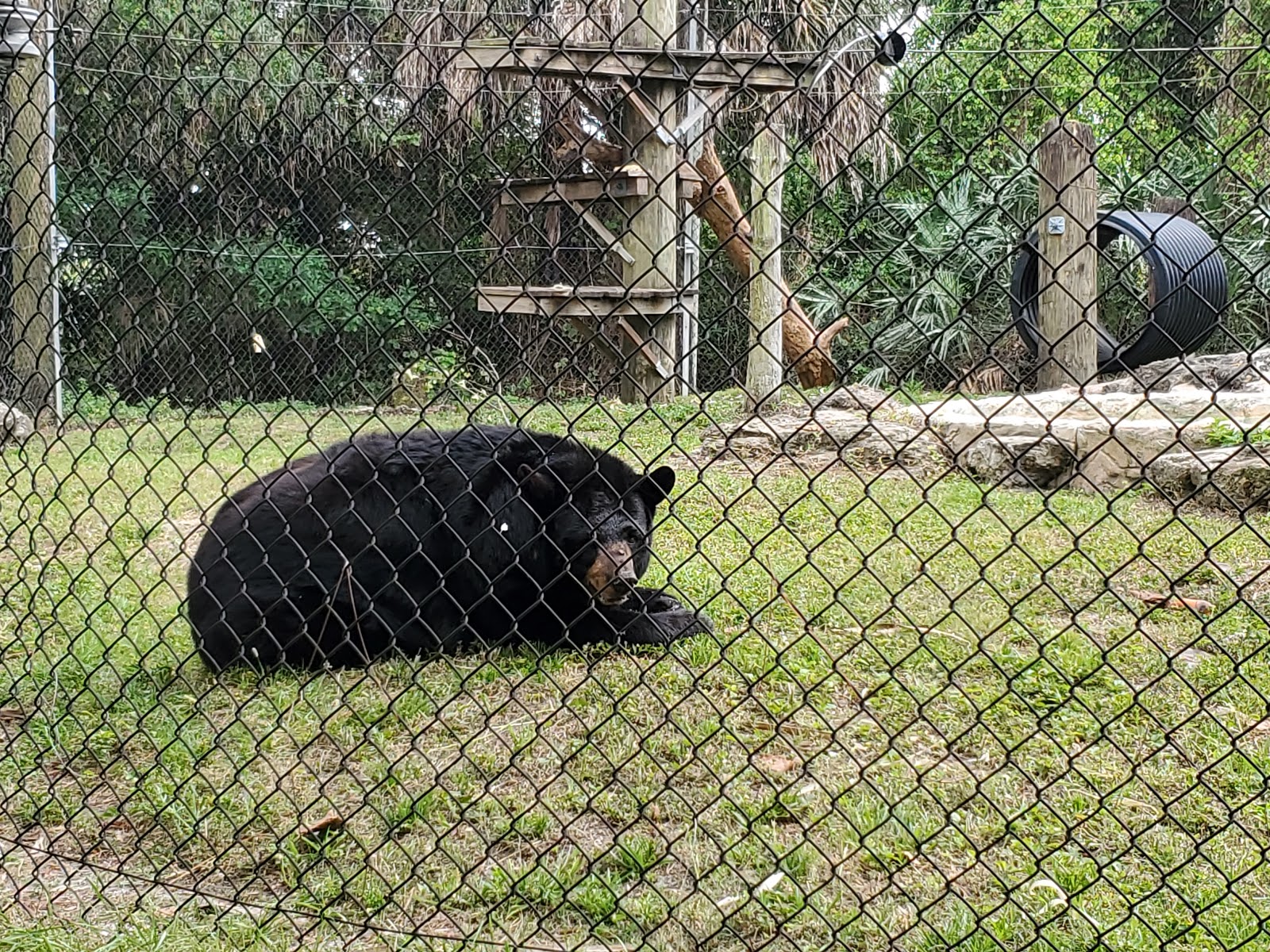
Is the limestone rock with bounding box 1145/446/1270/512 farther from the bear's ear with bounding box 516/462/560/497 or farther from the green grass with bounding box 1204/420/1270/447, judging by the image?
the bear's ear with bounding box 516/462/560/497

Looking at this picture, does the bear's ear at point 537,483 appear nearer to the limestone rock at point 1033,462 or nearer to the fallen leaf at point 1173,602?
the fallen leaf at point 1173,602

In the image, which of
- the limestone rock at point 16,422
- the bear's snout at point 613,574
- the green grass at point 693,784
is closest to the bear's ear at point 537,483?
the bear's snout at point 613,574

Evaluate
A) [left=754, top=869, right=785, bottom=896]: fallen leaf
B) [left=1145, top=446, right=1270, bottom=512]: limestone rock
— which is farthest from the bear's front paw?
[left=1145, top=446, right=1270, bottom=512]: limestone rock

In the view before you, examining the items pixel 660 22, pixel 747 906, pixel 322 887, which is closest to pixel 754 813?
pixel 747 906

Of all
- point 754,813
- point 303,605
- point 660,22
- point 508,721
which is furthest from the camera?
point 660,22

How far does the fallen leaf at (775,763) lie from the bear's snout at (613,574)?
3.77 ft

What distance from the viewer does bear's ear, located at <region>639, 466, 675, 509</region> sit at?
4652 millimetres

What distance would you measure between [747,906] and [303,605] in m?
2.40

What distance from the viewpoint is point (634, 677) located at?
14.8 feet

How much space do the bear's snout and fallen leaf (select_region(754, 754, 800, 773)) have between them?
115cm

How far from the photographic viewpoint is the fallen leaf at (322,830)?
10.4 ft

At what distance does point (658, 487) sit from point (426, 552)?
39.4 inches

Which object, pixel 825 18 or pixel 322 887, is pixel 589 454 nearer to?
pixel 322 887

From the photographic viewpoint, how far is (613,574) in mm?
4680
